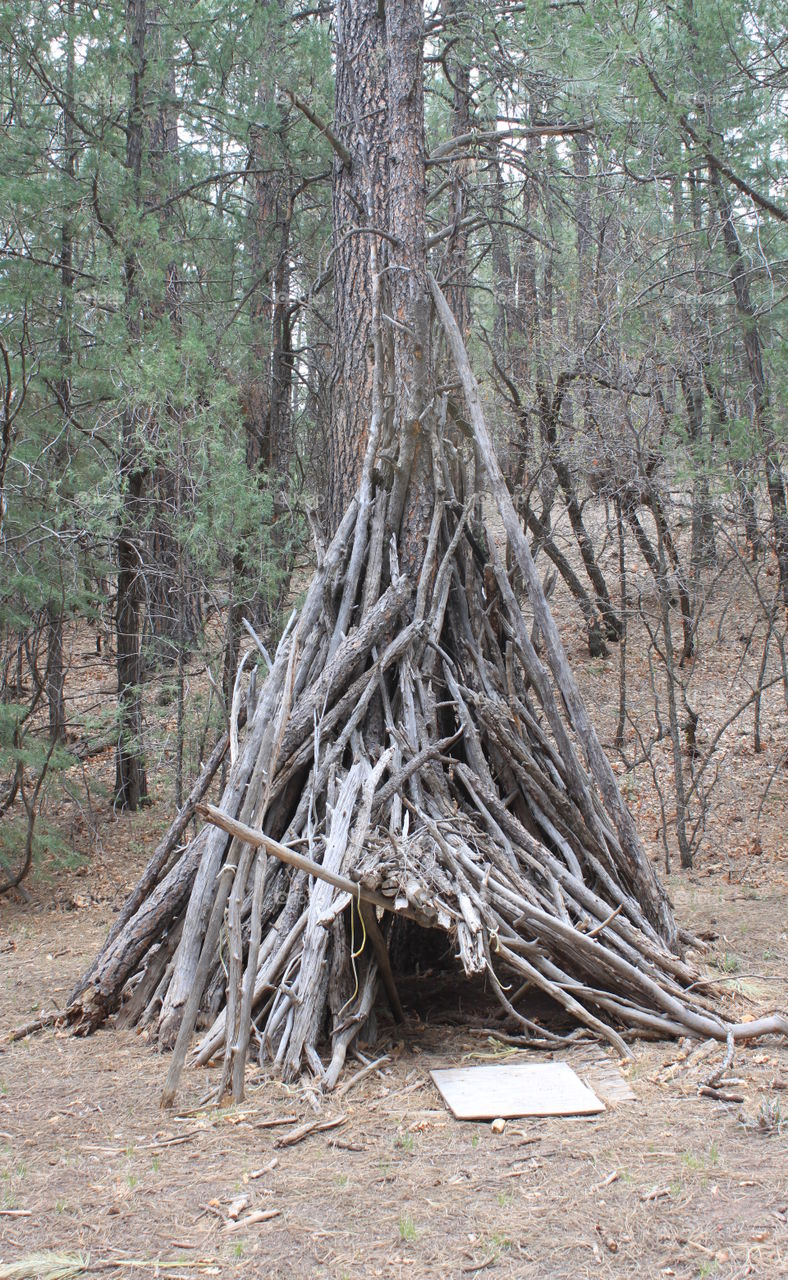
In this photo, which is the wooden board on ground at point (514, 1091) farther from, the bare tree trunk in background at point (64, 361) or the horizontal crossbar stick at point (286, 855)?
the bare tree trunk in background at point (64, 361)

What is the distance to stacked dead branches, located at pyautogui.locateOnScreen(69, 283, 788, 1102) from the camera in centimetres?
385

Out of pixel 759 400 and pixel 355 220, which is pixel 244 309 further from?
pixel 759 400

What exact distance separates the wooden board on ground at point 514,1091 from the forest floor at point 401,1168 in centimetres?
5

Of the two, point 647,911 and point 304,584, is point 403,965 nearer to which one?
point 647,911

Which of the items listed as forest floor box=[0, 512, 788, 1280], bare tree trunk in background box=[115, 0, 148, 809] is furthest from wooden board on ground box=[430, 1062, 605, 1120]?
bare tree trunk in background box=[115, 0, 148, 809]

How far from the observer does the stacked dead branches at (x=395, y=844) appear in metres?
3.85

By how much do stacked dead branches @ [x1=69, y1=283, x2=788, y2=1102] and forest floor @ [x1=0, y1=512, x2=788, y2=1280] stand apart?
21cm

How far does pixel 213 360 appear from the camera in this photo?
339 inches

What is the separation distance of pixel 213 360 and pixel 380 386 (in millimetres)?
3423

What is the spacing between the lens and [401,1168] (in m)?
3.07

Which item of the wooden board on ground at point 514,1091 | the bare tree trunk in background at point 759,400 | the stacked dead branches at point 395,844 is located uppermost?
the bare tree trunk in background at point 759,400

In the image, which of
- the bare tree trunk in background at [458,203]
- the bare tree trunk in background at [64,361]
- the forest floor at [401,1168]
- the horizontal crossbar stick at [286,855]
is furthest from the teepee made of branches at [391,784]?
the bare tree trunk in background at [64,361]

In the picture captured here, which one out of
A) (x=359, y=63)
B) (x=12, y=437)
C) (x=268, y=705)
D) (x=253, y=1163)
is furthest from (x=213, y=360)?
(x=253, y=1163)

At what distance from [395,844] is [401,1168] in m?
1.25
